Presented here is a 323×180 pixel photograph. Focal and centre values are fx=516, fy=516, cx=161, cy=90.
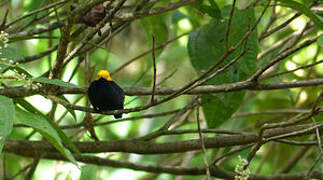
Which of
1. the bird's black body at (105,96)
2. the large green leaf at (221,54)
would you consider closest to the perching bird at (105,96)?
the bird's black body at (105,96)

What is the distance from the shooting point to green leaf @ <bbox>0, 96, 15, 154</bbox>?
4.19ft

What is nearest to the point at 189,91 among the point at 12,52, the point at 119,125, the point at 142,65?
the point at 12,52

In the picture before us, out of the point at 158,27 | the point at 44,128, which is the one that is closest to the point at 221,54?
the point at 158,27

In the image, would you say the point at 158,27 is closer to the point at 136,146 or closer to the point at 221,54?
the point at 221,54

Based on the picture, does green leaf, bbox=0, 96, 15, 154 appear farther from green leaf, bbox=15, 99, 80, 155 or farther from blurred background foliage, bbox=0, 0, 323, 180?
blurred background foliage, bbox=0, 0, 323, 180

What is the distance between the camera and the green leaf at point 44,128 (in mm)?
1347

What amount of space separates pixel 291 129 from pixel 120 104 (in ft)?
2.68

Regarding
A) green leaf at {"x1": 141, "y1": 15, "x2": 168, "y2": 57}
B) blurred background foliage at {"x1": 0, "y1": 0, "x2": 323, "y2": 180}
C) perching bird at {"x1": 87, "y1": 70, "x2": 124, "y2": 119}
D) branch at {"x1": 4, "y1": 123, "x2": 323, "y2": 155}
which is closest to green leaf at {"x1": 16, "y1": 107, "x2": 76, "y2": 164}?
blurred background foliage at {"x1": 0, "y1": 0, "x2": 323, "y2": 180}

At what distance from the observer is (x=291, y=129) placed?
2430mm

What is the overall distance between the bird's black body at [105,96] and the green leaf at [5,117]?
3.17 ft

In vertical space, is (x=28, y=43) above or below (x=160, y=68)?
above

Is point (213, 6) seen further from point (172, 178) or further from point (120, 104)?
point (172, 178)

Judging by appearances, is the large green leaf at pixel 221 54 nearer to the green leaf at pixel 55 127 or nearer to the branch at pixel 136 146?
the branch at pixel 136 146

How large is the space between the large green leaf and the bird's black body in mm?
463
